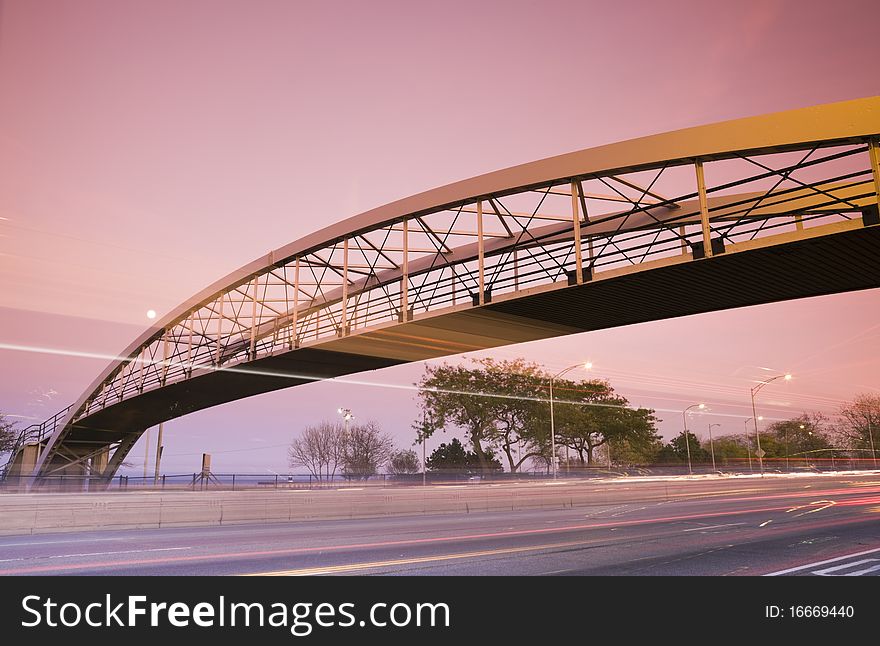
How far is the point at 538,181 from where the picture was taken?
18781mm

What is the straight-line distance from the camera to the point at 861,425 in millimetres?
55688

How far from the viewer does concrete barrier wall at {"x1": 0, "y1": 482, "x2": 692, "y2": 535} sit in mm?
17859

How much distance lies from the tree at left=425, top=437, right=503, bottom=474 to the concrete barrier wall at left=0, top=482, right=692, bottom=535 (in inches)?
1366

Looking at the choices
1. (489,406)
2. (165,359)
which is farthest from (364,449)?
(165,359)

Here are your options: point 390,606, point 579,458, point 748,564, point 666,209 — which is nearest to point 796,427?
point 579,458

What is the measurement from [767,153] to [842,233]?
8.07 feet

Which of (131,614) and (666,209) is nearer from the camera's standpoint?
(131,614)

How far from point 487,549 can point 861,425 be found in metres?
57.1

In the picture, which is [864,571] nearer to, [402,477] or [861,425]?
[402,477]

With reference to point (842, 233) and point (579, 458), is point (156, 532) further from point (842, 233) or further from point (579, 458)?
point (579, 458)

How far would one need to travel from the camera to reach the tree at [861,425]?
50750mm

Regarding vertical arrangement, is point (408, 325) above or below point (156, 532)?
above

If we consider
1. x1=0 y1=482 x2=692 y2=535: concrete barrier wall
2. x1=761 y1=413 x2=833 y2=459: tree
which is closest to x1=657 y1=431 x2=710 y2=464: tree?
x1=761 y1=413 x2=833 y2=459: tree

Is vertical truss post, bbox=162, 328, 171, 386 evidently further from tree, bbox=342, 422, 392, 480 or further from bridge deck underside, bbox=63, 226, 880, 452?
tree, bbox=342, 422, 392, 480
